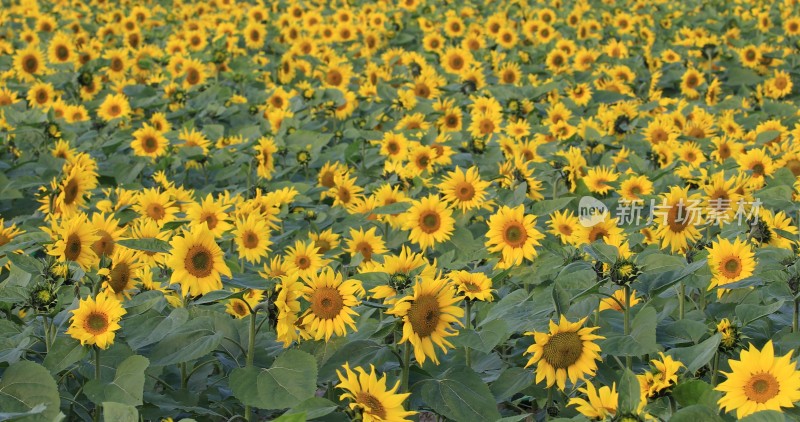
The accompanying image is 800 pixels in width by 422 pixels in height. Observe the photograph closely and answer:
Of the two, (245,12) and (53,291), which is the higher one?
(53,291)

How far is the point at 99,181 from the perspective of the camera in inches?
255

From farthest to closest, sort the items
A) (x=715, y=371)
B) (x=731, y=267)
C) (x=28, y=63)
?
(x=28, y=63), (x=731, y=267), (x=715, y=371)

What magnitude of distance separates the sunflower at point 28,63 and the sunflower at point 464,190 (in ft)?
17.7

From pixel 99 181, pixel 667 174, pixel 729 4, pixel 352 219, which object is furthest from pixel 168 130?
pixel 729 4

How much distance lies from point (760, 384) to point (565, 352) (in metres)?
0.64

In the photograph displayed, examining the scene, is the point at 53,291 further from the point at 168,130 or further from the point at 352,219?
the point at 168,130

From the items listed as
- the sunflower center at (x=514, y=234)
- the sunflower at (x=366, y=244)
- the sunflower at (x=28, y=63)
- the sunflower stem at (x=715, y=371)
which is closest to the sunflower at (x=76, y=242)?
the sunflower at (x=366, y=244)

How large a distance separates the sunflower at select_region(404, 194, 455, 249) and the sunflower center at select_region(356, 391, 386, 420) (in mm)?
2103

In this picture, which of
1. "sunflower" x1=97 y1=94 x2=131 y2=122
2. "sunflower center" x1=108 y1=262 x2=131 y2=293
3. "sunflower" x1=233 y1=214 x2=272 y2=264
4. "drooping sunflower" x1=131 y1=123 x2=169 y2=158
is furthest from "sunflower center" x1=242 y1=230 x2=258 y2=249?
"sunflower" x1=97 y1=94 x2=131 y2=122

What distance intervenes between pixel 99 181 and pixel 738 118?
17.0 ft

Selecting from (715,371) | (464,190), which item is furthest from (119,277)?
(715,371)

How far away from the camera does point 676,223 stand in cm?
446

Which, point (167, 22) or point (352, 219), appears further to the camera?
point (167, 22)

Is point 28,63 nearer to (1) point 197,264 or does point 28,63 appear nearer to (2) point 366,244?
(2) point 366,244
